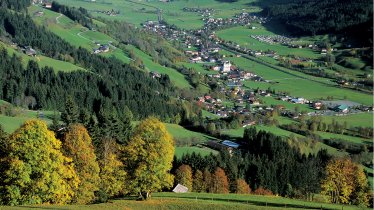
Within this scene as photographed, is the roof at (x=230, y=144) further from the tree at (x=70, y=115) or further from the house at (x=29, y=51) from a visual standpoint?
the house at (x=29, y=51)

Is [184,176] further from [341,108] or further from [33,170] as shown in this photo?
[341,108]

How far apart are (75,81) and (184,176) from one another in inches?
3067

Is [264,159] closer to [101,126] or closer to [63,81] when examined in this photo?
[101,126]

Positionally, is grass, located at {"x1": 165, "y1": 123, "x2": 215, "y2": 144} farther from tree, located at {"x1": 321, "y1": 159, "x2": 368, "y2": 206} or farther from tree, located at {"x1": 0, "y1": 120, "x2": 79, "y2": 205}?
tree, located at {"x1": 0, "y1": 120, "x2": 79, "y2": 205}

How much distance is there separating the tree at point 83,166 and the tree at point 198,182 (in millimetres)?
22859

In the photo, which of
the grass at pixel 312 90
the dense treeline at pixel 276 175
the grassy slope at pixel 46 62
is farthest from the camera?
the grass at pixel 312 90

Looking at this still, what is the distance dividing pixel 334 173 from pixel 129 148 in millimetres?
32764

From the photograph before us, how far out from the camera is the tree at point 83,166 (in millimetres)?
52781

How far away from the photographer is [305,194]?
81500 millimetres

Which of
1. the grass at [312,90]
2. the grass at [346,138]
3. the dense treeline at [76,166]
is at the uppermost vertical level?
the dense treeline at [76,166]

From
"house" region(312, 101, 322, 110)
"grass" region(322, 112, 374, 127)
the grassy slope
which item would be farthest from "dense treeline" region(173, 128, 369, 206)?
the grassy slope

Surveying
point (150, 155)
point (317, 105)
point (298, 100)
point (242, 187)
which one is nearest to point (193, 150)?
point (242, 187)

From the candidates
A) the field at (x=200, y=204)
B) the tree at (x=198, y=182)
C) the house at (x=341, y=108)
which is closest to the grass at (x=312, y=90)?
the house at (x=341, y=108)

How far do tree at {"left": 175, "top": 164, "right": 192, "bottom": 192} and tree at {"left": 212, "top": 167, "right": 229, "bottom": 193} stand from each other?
368 centimetres
